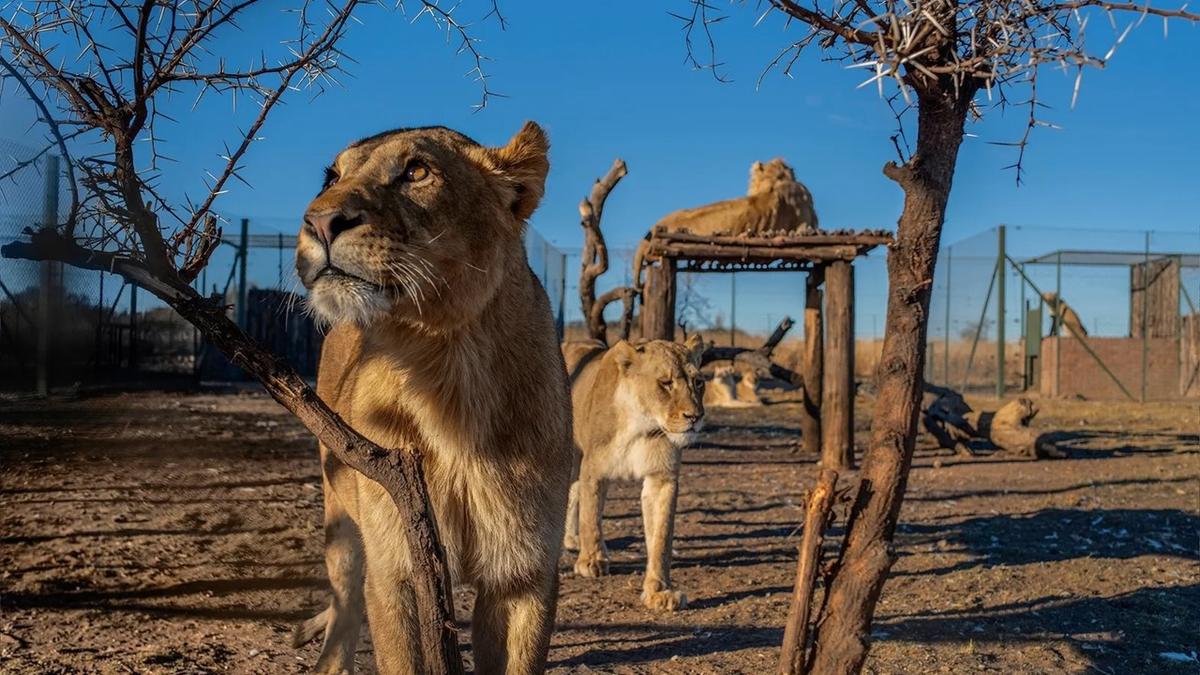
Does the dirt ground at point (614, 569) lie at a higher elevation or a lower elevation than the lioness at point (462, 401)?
lower

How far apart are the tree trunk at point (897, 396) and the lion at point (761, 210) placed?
1151 centimetres

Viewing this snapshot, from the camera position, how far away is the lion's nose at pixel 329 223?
2.57 m

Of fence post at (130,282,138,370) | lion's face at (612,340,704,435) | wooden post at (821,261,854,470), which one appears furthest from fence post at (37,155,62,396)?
wooden post at (821,261,854,470)

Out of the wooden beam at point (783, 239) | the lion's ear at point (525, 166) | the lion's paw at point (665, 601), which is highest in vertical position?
the wooden beam at point (783, 239)

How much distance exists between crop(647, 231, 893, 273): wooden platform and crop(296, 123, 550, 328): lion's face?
852 cm

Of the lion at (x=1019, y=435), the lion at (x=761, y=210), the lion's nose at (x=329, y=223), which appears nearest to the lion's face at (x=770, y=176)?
the lion at (x=761, y=210)

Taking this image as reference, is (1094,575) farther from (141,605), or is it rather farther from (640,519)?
(141,605)

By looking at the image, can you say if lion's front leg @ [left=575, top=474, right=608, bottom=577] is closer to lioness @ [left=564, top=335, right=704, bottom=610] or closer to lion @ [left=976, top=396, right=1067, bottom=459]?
lioness @ [left=564, top=335, right=704, bottom=610]

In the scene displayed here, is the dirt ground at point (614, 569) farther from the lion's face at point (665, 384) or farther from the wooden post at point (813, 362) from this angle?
the wooden post at point (813, 362)

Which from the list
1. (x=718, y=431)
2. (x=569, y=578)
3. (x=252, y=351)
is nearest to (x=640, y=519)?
(x=569, y=578)

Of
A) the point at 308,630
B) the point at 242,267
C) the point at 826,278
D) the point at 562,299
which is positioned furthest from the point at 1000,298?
the point at 308,630

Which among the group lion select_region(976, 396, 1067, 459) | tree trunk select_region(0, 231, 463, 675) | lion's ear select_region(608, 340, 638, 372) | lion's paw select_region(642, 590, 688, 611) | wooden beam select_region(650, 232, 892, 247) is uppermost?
wooden beam select_region(650, 232, 892, 247)

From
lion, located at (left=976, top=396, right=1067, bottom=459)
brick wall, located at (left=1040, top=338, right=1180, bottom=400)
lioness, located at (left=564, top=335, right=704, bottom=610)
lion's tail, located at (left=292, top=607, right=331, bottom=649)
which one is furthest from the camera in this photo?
brick wall, located at (left=1040, top=338, right=1180, bottom=400)

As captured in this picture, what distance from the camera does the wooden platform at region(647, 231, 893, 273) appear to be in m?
12.0
